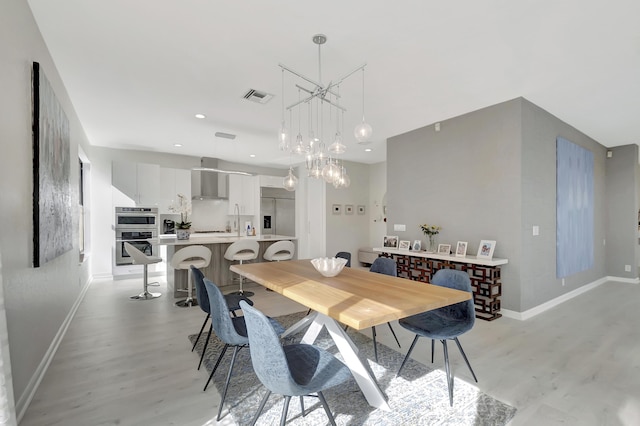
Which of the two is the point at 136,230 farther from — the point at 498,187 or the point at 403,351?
the point at 498,187

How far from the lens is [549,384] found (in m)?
2.17

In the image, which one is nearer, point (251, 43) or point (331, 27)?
point (331, 27)

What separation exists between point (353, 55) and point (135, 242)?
5.42 m

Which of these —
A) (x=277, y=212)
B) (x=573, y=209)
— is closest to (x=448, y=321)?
(x=573, y=209)

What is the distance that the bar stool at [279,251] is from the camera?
477 centimetres

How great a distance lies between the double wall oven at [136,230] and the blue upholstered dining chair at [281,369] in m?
5.18

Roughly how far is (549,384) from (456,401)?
798 mm

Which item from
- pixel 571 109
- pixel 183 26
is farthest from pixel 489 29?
pixel 571 109

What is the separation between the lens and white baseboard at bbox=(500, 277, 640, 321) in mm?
3531

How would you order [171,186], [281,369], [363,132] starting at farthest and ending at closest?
[171,186] < [363,132] < [281,369]

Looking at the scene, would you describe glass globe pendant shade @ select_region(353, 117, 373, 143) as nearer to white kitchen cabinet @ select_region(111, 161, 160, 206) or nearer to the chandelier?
the chandelier

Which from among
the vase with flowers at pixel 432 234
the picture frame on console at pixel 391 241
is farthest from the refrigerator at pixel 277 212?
the vase with flowers at pixel 432 234

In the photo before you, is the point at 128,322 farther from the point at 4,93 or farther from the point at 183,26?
the point at 183,26

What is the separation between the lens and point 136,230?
5902 mm
